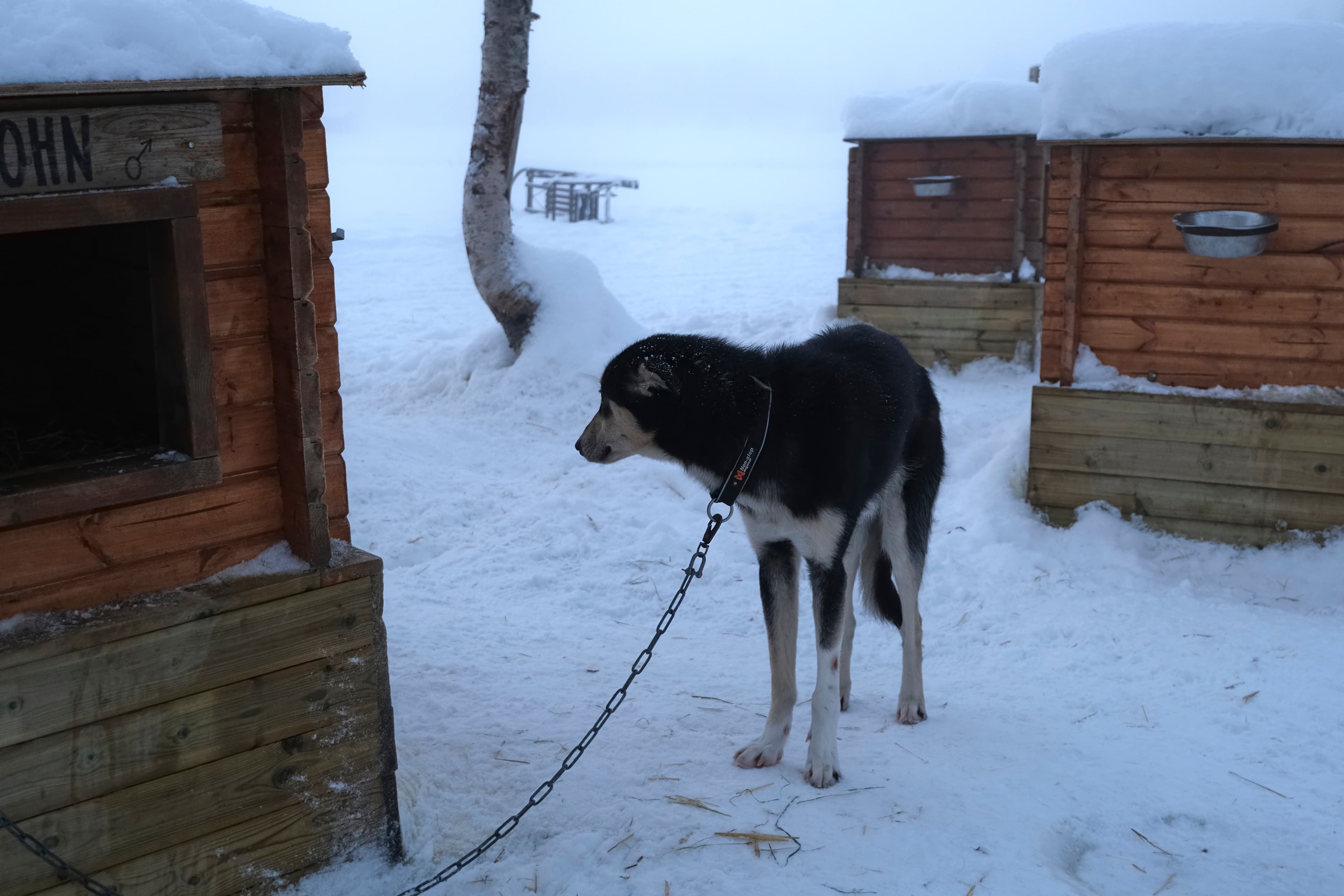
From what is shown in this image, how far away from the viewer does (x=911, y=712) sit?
4.29m

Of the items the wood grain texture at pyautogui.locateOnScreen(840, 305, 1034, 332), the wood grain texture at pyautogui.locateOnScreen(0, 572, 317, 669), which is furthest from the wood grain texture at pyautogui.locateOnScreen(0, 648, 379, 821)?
the wood grain texture at pyautogui.locateOnScreen(840, 305, 1034, 332)

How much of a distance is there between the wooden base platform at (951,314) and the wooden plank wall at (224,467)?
27.6ft

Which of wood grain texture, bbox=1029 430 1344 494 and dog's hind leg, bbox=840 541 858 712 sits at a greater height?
wood grain texture, bbox=1029 430 1344 494

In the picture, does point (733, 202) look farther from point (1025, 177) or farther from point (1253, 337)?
point (1253, 337)

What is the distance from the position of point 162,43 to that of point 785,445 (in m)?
2.11

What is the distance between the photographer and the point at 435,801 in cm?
361

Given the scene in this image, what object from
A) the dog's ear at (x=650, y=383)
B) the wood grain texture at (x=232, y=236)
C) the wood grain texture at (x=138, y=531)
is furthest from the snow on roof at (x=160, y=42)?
the dog's ear at (x=650, y=383)

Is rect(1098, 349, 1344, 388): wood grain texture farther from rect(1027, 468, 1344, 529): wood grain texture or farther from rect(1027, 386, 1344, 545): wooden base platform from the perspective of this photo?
rect(1027, 468, 1344, 529): wood grain texture

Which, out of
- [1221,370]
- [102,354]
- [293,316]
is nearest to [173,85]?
[293,316]

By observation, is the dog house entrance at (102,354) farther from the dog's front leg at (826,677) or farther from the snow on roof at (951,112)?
the snow on roof at (951,112)

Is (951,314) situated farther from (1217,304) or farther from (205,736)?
(205,736)

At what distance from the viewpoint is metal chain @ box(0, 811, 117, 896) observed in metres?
2.45

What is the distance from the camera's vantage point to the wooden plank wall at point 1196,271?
19.2 ft

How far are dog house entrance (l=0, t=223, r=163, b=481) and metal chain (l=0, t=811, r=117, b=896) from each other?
0.84 metres
